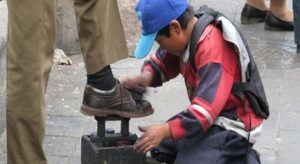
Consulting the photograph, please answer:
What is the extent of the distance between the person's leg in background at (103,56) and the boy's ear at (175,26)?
0.47 metres

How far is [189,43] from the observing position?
132 inches

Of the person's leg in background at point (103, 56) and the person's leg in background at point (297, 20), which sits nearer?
the person's leg in background at point (103, 56)

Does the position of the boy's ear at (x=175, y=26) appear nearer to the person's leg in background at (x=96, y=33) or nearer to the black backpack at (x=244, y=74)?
the black backpack at (x=244, y=74)

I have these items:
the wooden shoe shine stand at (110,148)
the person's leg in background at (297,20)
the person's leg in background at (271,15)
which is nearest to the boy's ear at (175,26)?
the wooden shoe shine stand at (110,148)

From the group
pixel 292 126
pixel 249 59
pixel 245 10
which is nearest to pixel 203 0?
pixel 245 10

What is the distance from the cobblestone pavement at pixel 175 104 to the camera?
4.07 meters

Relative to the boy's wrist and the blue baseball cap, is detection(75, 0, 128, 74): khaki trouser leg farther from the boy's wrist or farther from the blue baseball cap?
the blue baseball cap

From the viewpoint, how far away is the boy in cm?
326

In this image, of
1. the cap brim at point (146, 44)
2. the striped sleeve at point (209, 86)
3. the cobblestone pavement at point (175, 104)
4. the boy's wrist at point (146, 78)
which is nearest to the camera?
the striped sleeve at point (209, 86)

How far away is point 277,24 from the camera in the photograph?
6.71m

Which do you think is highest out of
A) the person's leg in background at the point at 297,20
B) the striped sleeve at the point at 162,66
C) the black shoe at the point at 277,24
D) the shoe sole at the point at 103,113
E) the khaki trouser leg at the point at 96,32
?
the khaki trouser leg at the point at 96,32

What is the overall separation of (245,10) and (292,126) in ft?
8.76

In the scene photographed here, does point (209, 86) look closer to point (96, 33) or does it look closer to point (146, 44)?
point (146, 44)

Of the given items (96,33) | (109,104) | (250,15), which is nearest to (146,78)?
(109,104)
